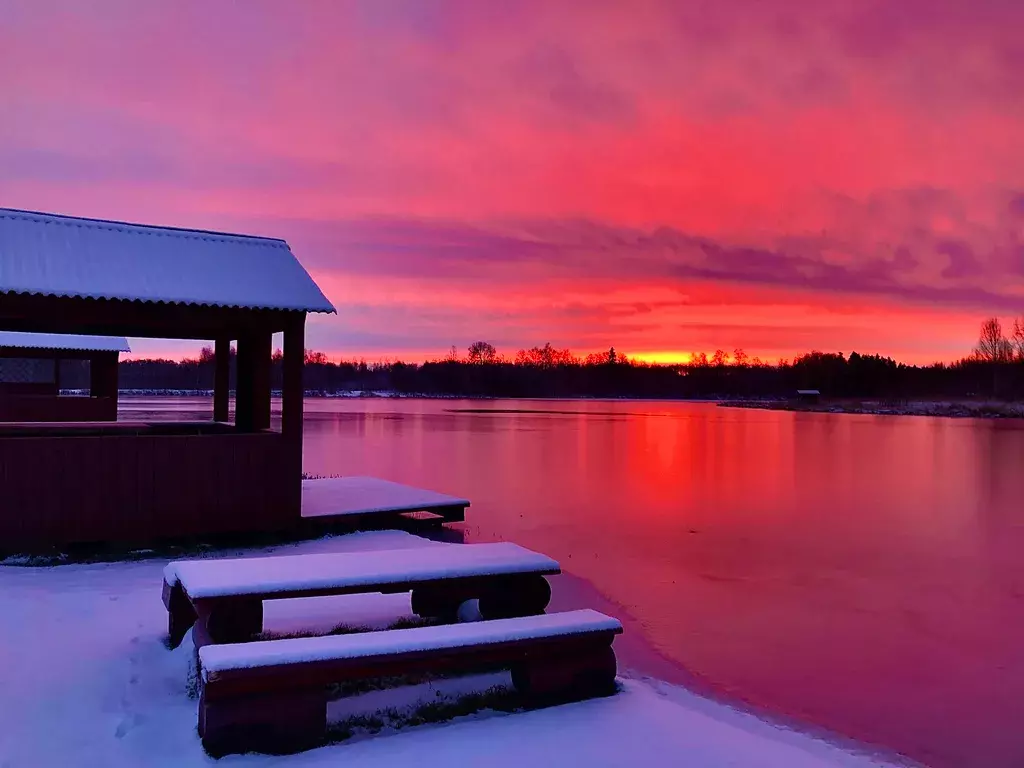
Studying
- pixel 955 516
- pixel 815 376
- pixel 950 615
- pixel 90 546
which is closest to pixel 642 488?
pixel 955 516

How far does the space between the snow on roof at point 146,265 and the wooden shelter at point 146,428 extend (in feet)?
0.07

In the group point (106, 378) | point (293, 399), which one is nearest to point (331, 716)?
point (293, 399)

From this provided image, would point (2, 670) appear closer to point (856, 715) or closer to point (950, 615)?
point (856, 715)

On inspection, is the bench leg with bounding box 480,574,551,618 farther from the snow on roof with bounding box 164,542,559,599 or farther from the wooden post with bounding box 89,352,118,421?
the wooden post with bounding box 89,352,118,421

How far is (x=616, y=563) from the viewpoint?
11.8m

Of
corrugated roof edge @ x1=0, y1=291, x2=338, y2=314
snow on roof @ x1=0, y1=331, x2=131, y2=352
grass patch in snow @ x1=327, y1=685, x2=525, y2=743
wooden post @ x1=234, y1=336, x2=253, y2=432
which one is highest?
snow on roof @ x1=0, y1=331, x2=131, y2=352

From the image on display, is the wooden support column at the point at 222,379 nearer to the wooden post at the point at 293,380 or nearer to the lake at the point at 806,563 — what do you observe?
the wooden post at the point at 293,380

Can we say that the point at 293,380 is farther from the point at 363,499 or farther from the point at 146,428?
the point at 363,499

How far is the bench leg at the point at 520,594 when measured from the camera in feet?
19.9

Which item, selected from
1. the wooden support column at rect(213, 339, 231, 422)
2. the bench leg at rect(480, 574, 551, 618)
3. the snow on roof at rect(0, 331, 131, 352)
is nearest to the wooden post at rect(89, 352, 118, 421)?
the snow on roof at rect(0, 331, 131, 352)

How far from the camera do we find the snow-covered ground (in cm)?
448

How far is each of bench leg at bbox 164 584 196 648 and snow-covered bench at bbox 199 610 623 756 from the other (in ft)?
5.03

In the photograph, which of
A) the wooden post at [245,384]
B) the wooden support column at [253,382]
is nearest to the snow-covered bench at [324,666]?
the wooden support column at [253,382]

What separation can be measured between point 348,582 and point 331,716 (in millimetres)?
820
